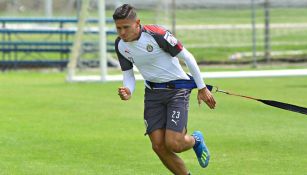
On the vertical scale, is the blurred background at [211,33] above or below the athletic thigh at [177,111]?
below

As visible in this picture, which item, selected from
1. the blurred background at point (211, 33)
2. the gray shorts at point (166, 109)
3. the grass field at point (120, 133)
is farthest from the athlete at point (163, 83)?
the blurred background at point (211, 33)

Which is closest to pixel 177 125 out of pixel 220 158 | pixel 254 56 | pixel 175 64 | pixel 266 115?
pixel 175 64

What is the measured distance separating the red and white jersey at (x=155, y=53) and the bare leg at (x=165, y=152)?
20.1 inches

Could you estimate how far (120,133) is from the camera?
1254cm

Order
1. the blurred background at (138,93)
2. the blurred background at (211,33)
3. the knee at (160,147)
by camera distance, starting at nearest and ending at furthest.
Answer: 1. the knee at (160,147)
2. the blurred background at (138,93)
3. the blurred background at (211,33)

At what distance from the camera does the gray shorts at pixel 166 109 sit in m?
8.32

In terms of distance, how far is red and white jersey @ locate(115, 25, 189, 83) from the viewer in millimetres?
8219

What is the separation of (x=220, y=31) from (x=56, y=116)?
1543 cm

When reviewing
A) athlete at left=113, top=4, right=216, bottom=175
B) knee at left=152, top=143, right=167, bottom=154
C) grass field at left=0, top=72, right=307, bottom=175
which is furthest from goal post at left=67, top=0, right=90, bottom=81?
knee at left=152, top=143, right=167, bottom=154

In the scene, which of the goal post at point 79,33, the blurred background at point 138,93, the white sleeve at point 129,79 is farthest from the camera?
the goal post at point 79,33

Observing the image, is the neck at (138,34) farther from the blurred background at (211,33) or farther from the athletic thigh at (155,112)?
the blurred background at (211,33)

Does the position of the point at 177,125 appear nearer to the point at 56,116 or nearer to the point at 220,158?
the point at 220,158

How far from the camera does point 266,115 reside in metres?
14.2

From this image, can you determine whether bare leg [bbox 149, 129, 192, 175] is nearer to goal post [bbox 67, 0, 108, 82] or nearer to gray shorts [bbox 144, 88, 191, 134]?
gray shorts [bbox 144, 88, 191, 134]
